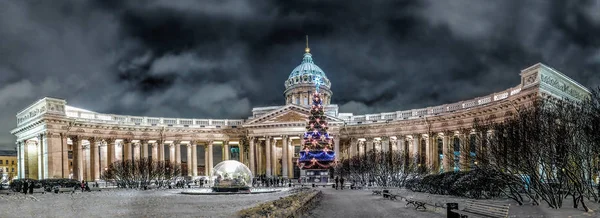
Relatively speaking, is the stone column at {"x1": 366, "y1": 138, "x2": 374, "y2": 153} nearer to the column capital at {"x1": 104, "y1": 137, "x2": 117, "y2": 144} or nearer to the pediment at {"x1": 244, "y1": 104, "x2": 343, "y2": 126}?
the pediment at {"x1": 244, "y1": 104, "x2": 343, "y2": 126}

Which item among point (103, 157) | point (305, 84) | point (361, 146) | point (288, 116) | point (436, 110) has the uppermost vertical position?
point (305, 84)

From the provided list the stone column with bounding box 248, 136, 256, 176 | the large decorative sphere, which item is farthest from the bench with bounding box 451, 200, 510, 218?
the stone column with bounding box 248, 136, 256, 176

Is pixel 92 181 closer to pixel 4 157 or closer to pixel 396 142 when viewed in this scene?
pixel 396 142

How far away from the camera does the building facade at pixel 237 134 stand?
64.1m

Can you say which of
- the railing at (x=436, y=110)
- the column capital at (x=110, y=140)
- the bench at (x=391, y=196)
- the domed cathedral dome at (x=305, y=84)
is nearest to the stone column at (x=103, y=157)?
the column capital at (x=110, y=140)

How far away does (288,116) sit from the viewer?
8125cm

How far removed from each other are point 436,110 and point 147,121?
151 feet

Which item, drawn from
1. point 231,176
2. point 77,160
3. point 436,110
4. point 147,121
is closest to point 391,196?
point 231,176

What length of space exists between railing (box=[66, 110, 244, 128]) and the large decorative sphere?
34.7m

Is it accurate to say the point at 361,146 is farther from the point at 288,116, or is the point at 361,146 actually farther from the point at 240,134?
the point at 240,134

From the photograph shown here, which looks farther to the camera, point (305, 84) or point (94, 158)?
point (305, 84)

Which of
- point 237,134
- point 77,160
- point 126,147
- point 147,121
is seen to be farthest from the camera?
point 237,134

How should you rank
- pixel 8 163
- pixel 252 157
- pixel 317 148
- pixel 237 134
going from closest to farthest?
pixel 317 148 < pixel 252 157 < pixel 237 134 < pixel 8 163

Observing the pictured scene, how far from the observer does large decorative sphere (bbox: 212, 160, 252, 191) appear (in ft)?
143
